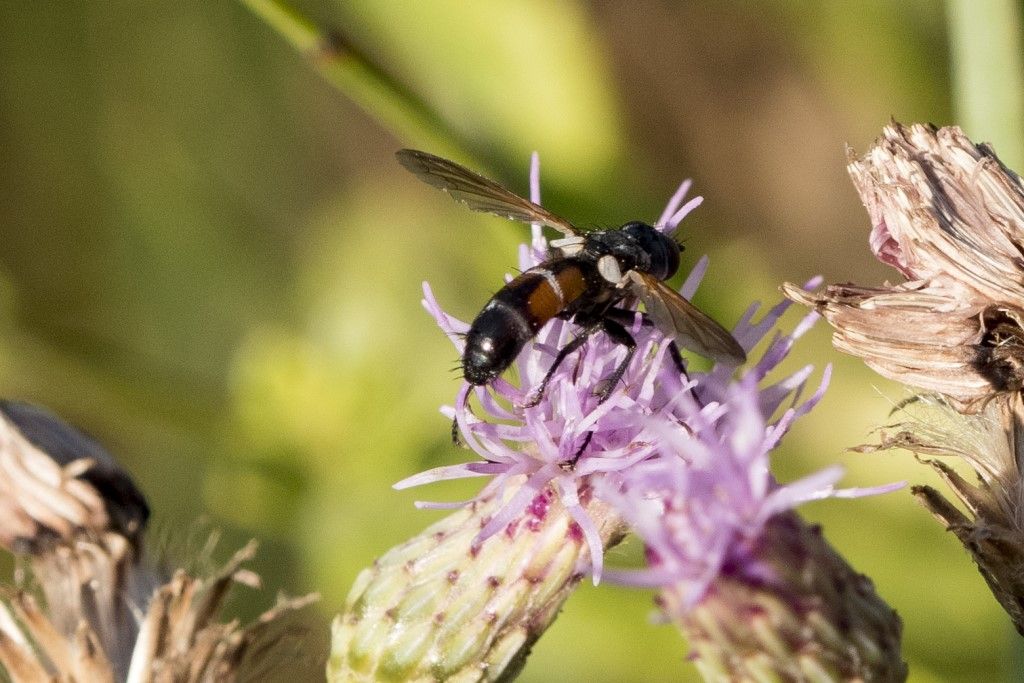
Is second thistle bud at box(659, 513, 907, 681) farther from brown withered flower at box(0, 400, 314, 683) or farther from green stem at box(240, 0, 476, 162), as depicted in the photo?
green stem at box(240, 0, 476, 162)

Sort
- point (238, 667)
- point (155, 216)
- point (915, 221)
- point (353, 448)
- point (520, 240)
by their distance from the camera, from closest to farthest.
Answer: point (915, 221) < point (238, 667) < point (520, 240) < point (353, 448) < point (155, 216)

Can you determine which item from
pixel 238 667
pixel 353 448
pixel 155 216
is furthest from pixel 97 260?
pixel 238 667

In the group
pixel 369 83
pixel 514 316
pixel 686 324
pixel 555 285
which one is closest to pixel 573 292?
pixel 555 285

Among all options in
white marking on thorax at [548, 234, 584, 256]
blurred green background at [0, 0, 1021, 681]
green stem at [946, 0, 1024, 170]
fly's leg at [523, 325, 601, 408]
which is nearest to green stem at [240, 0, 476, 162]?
blurred green background at [0, 0, 1021, 681]

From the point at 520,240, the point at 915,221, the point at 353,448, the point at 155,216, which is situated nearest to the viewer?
the point at 915,221

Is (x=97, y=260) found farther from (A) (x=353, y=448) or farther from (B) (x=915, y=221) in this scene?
(B) (x=915, y=221)

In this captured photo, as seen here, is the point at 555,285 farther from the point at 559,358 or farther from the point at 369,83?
the point at 369,83
